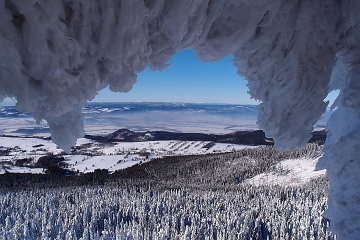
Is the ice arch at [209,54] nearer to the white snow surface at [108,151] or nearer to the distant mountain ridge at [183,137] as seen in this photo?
the white snow surface at [108,151]

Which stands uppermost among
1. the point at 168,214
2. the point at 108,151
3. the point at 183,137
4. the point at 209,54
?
the point at 209,54

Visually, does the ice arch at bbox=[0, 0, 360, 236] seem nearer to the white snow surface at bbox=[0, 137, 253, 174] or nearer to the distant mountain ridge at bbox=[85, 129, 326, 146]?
the white snow surface at bbox=[0, 137, 253, 174]

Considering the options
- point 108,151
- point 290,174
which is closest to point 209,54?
point 290,174

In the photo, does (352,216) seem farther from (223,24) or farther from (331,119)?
(223,24)

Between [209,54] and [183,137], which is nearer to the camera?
[209,54]

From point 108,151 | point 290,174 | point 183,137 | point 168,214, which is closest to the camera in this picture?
point 168,214

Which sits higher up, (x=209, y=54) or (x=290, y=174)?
(x=209, y=54)

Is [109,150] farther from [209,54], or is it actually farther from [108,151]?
[209,54]

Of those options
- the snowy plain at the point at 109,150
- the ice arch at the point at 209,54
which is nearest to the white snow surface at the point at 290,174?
the snowy plain at the point at 109,150
